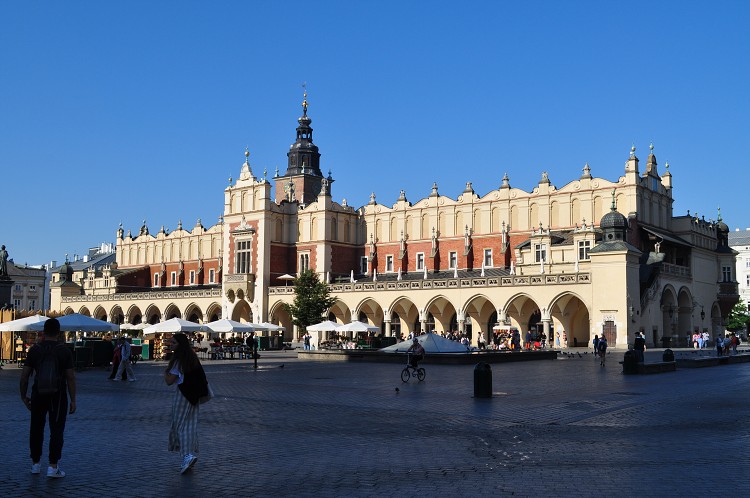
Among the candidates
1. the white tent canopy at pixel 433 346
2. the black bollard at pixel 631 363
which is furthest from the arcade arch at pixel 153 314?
the black bollard at pixel 631 363

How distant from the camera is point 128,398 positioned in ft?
64.6

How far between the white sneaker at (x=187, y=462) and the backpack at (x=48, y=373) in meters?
1.76

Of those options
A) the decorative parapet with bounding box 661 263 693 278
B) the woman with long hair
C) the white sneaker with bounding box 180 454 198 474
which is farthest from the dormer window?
the white sneaker with bounding box 180 454 198 474

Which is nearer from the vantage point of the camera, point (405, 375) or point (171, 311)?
point (405, 375)

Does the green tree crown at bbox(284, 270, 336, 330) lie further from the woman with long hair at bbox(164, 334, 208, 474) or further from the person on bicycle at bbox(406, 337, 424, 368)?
the woman with long hair at bbox(164, 334, 208, 474)

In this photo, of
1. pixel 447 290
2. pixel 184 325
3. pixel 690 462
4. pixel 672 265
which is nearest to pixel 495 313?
pixel 447 290

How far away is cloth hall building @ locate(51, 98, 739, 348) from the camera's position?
53781mm

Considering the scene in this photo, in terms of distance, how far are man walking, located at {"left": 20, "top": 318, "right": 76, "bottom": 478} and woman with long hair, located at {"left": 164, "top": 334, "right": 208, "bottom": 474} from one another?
4.00ft

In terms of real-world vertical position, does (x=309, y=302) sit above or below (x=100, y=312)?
above

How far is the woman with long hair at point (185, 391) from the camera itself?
10148 millimetres

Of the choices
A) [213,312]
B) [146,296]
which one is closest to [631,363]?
[213,312]

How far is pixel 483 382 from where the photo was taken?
1991 cm

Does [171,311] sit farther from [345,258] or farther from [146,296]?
[345,258]

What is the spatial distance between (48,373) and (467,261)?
59.3 m
